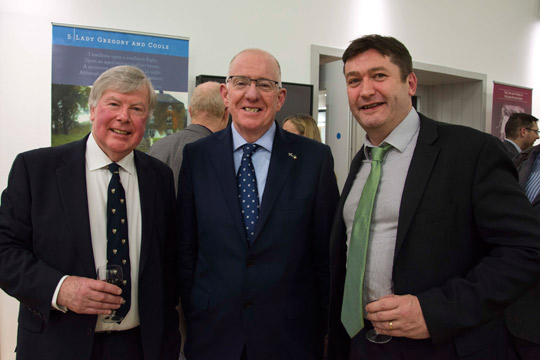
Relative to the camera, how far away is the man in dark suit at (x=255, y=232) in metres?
1.73

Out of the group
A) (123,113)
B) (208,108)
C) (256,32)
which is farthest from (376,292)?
(256,32)

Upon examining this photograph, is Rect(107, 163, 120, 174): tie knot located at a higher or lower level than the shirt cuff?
higher

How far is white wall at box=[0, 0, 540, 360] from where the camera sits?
3.55 m

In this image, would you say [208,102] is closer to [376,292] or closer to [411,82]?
[411,82]

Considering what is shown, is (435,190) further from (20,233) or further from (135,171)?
(20,233)

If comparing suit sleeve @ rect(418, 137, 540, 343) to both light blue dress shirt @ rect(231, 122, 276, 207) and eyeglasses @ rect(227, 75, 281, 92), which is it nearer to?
light blue dress shirt @ rect(231, 122, 276, 207)

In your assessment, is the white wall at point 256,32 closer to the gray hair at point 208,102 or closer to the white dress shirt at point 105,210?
the gray hair at point 208,102

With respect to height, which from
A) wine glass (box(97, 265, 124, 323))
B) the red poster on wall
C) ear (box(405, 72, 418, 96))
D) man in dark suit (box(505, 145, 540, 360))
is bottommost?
man in dark suit (box(505, 145, 540, 360))

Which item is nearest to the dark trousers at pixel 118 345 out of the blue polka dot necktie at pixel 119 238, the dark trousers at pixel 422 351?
the blue polka dot necktie at pixel 119 238

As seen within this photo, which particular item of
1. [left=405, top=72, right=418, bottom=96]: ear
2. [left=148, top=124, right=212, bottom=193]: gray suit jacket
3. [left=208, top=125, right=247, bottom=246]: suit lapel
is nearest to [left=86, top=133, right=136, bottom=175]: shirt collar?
[left=208, top=125, right=247, bottom=246]: suit lapel

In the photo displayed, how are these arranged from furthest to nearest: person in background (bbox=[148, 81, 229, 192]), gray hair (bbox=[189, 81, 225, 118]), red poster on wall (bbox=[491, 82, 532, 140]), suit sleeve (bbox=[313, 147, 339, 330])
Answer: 1. red poster on wall (bbox=[491, 82, 532, 140])
2. gray hair (bbox=[189, 81, 225, 118])
3. person in background (bbox=[148, 81, 229, 192])
4. suit sleeve (bbox=[313, 147, 339, 330])

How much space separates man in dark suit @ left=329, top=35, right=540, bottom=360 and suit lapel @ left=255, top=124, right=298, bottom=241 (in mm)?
344

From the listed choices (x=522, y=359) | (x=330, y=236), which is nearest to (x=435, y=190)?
(x=330, y=236)

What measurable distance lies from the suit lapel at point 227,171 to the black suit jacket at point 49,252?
0.39 m
